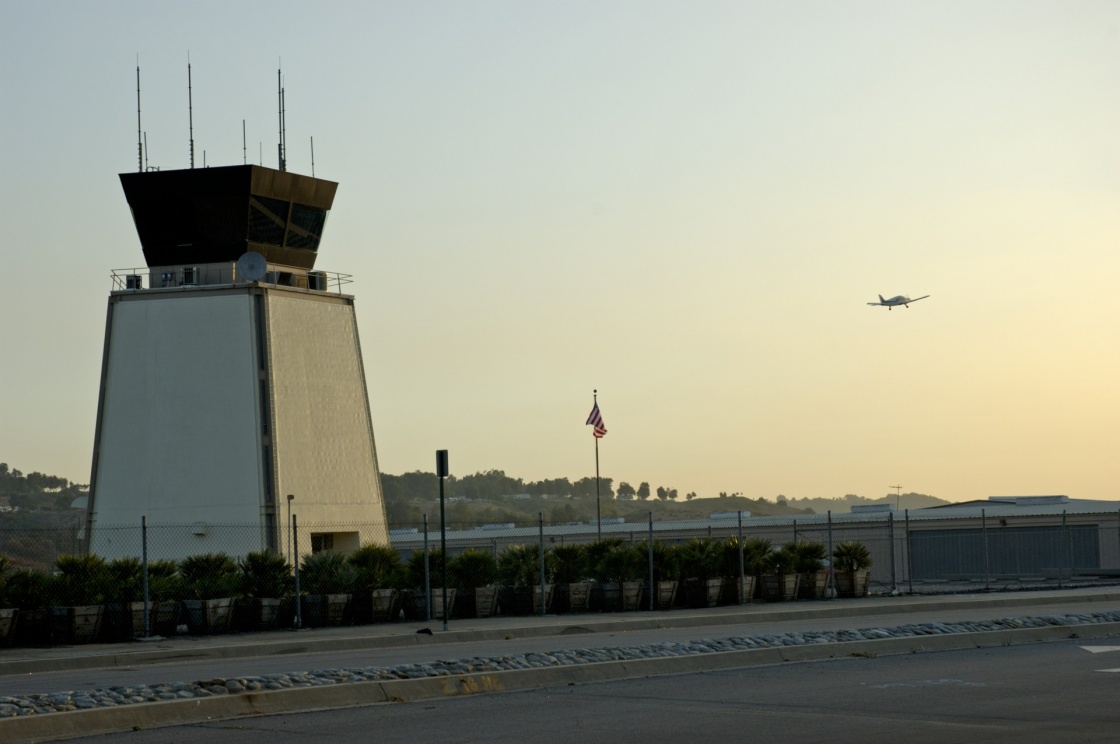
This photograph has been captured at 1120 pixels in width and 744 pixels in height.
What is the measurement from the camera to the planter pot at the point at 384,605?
2852cm

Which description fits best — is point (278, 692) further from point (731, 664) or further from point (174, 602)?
point (174, 602)

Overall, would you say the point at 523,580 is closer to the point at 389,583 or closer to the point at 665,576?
the point at 389,583

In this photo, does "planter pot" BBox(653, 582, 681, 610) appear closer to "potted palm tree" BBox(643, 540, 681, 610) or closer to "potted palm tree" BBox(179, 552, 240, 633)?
"potted palm tree" BBox(643, 540, 681, 610)

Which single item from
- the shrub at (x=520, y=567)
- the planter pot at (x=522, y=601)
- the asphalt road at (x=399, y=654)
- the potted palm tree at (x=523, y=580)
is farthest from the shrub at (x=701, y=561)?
the asphalt road at (x=399, y=654)

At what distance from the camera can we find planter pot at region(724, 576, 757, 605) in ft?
110

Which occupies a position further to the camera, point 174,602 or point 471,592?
point 471,592

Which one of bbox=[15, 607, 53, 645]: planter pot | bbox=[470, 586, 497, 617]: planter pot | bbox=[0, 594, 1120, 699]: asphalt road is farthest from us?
bbox=[470, 586, 497, 617]: planter pot

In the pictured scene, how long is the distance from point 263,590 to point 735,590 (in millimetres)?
11376

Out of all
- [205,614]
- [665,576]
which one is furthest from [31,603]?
[665,576]

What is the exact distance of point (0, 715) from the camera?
12391mm

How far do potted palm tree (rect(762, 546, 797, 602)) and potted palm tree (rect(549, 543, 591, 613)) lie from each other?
4.70m

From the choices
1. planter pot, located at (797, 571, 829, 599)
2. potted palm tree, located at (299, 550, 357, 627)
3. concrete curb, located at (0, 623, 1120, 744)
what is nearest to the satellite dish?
potted palm tree, located at (299, 550, 357, 627)

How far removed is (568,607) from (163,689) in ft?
57.5

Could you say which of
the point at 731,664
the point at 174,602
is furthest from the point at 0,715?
the point at 174,602
